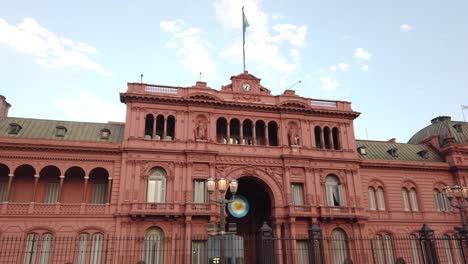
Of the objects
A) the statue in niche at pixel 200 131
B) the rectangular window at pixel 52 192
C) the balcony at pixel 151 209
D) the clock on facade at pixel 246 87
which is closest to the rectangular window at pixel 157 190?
the balcony at pixel 151 209

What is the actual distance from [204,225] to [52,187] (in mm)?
13654

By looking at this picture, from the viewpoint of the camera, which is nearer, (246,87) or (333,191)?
(333,191)

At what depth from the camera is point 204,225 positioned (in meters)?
32.6

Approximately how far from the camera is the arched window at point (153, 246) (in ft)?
102

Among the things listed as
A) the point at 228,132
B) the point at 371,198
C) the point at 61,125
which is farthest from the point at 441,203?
the point at 61,125

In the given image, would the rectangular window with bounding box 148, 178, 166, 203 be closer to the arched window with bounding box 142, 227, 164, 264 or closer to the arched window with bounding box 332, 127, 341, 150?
the arched window with bounding box 142, 227, 164, 264

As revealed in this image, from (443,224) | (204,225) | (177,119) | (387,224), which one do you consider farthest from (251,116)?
(443,224)

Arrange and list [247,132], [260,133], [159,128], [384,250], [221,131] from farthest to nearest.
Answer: [260,133] < [247,132] < [221,131] < [384,250] < [159,128]

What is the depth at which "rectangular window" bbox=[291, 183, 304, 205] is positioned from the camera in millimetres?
35825

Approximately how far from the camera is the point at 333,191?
37250 mm

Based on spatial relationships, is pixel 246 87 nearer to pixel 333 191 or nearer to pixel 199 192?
pixel 199 192

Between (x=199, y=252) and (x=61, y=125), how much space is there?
60.2 feet

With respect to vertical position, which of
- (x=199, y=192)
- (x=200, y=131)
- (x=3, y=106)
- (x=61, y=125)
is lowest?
(x=199, y=192)

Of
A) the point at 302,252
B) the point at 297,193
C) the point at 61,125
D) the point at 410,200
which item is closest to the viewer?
the point at 302,252
